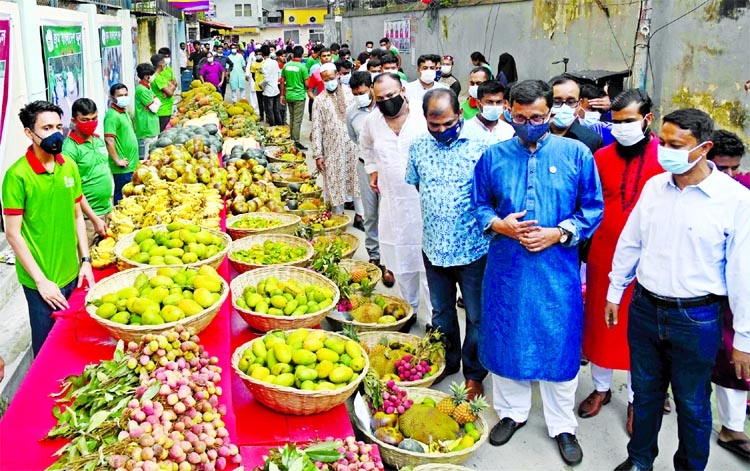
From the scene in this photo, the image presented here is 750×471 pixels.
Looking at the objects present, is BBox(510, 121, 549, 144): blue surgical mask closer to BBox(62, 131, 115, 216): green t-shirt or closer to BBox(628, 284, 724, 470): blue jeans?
BBox(628, 284, 724, 470): blue jeans

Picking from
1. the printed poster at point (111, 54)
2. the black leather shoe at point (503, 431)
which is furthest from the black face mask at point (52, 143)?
the printed poster at point (111, 54)

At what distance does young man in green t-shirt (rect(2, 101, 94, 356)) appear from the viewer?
367cm

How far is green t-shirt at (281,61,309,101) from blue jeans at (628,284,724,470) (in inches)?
382

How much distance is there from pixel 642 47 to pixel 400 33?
14526 mm

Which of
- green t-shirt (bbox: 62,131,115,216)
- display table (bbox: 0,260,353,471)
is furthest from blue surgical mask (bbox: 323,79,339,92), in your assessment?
display table (bbox: 0,260,353,471)

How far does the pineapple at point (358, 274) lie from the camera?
569 cm

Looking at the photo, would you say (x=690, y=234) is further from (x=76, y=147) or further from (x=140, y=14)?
(x=140, y=14)

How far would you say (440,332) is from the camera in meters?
4.50

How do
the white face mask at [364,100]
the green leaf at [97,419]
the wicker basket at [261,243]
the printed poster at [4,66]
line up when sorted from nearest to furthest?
the green leaf at [97,419], the wicker basket at [261,243], the printed poster at [4,66], the white face mask at [364,100]

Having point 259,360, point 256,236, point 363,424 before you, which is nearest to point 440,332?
point 363,424

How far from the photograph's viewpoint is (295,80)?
39.7 ft

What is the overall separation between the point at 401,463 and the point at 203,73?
605 inches

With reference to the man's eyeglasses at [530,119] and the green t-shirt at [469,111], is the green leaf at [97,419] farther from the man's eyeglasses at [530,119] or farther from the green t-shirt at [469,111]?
the green t-shirt at [469,111]

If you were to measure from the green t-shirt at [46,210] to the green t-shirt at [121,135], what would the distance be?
2.82 metres
